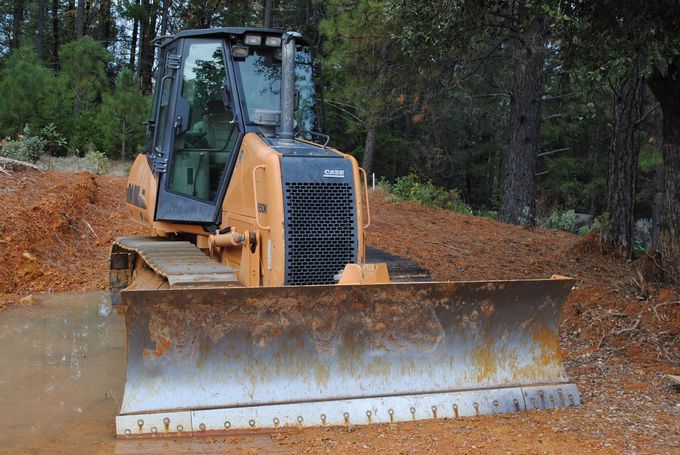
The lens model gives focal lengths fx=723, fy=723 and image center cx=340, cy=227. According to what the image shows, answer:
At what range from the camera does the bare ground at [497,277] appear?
450cm

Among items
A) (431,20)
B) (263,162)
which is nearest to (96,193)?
(431,20)

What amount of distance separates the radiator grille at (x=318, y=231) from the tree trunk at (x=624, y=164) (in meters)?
6.55

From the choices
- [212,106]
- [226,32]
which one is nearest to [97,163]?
[212,106]

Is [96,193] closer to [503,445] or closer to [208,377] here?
[208,377]

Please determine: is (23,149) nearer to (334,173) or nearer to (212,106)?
(212,106)

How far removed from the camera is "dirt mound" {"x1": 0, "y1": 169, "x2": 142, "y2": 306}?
9.49 meters

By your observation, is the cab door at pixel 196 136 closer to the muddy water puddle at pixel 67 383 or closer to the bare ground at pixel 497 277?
the muddy water puddle at pixel 67 383

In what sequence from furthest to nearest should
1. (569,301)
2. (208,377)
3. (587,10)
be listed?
(569,301) → (587,10) → (208,377)

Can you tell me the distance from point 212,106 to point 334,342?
2590mm

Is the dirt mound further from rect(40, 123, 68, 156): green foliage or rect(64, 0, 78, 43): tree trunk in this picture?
rect(64, 0, 78, 43): tree trunk

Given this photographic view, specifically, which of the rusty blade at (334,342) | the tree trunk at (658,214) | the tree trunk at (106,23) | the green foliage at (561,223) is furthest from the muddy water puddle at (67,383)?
the tree trunk at (106,23)

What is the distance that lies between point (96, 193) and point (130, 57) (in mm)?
22172

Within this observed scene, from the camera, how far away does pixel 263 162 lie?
18.1ft

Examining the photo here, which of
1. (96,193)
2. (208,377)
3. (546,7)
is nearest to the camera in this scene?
(208,377)
